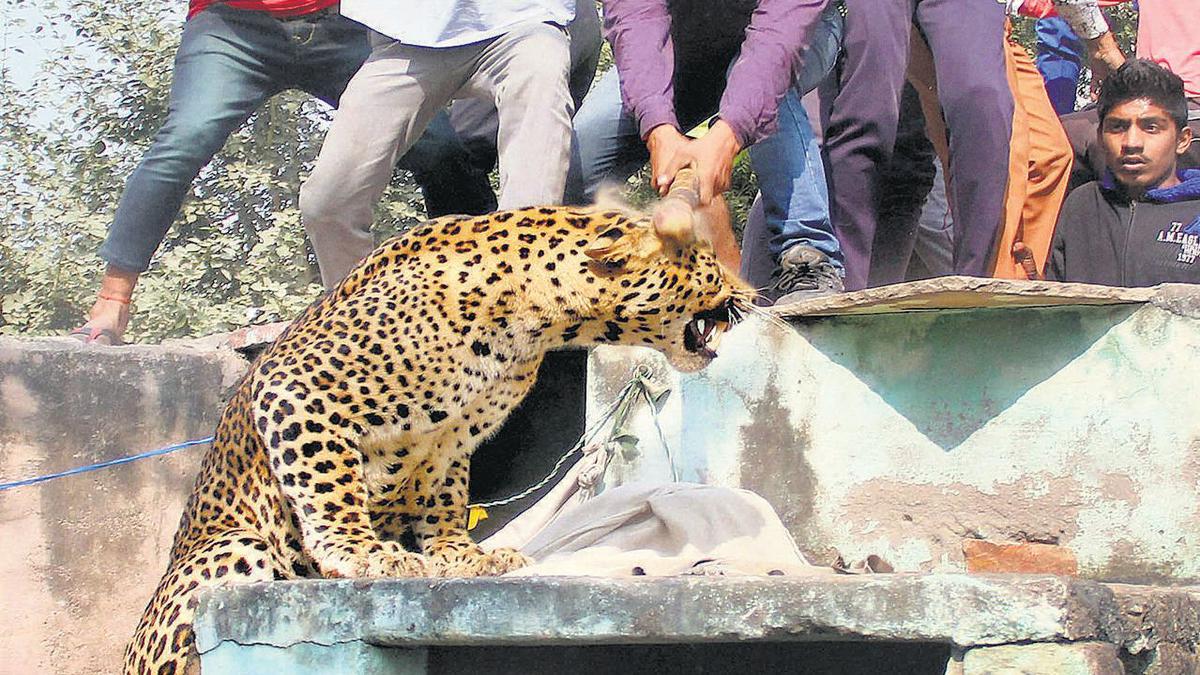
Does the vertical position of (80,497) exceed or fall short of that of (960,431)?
it falls short

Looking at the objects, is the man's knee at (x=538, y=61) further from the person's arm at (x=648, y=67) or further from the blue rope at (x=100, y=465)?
the blue rope at (x=100, y=465)

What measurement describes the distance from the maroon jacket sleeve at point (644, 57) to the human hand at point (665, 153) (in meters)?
0.04

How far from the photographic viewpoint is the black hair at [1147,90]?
5.70 m

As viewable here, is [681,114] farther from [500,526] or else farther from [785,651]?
[785,651]

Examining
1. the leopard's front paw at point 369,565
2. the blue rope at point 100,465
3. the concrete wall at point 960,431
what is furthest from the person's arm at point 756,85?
the blue rope at point 100,465

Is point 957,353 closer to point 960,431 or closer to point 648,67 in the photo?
point 960,431

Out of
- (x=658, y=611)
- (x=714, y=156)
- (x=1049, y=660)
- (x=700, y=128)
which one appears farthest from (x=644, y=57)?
(x=1049, y=660)

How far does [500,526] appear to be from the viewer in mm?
5715

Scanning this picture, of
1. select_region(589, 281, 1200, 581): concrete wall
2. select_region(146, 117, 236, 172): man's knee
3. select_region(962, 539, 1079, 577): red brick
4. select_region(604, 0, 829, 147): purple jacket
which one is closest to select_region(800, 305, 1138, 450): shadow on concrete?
select_region(589, 281, 1200, 581): concrete wall

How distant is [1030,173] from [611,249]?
2293 millimetres

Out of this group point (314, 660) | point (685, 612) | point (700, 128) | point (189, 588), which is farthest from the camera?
point (700, 128)

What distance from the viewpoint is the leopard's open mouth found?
4.09m

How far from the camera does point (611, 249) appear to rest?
3.91 metres

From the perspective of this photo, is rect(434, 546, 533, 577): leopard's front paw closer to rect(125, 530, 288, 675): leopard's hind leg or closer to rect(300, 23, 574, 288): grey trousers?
rect(125, 530, 288, 675): leopard's hind leg
